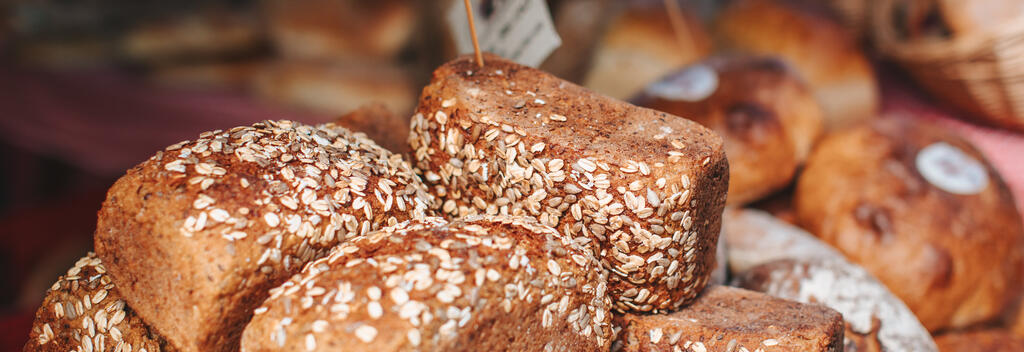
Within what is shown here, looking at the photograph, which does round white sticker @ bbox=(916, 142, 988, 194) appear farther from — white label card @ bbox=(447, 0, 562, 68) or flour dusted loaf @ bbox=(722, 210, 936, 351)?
white label card @ bbox=(447, 0, 562, 68)

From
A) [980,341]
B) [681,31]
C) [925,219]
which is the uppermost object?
[681,31]

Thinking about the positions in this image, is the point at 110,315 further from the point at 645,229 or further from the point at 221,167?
the point at 645,229

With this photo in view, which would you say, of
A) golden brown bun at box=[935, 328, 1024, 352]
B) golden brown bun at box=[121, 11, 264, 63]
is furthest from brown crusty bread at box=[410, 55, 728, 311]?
golden brown bun at box=[121, 11, 264, 63]

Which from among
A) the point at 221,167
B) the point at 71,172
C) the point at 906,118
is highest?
the point at 221,167

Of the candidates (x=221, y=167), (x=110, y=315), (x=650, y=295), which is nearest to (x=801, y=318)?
(x=650, y=295)

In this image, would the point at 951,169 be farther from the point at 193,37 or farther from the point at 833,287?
the point at 193,37

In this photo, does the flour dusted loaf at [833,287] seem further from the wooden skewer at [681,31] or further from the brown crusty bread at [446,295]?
the wooden skewer at [681,31]

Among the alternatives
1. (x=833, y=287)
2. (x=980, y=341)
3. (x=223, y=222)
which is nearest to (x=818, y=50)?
(x=980, y=341)

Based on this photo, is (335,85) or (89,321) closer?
(89,321)
